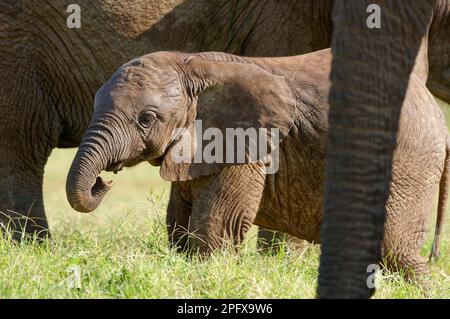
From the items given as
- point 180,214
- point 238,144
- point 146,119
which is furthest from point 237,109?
point 180,214

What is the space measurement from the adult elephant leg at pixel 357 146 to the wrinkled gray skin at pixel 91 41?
9.42 feet

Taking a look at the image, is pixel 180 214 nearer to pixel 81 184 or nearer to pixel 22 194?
pixel 81 184

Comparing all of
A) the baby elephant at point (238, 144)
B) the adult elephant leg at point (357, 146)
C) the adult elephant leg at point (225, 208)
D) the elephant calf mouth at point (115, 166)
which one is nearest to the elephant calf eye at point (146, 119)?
the baby elephant at point (238, 144)

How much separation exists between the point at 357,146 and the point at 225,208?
175 centimetres

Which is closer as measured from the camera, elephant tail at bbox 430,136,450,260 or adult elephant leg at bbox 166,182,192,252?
adult elephant leg at bbox 166,182,192,252

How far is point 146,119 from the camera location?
5.26 meters

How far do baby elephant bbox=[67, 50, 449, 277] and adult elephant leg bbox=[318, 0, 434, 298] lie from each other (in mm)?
1639

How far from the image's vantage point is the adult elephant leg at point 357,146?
3.66m

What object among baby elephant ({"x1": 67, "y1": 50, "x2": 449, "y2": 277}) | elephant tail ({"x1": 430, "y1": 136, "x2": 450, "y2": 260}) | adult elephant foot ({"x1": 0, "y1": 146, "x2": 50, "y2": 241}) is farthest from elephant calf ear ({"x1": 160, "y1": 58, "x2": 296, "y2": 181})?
adult elephant foot ({"x1": 0, "y1": 146, "x2": 50, "y2": 241})

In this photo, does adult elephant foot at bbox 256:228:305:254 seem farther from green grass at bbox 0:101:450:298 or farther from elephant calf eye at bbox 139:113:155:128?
elephant calf eye at bbox 139:113:155:128

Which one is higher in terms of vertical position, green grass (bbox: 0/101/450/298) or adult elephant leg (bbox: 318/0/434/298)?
adult elephant leg (bbox: 318/0/434/298)

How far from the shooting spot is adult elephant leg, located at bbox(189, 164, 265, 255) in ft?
17.5

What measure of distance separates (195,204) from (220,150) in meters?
0.26
